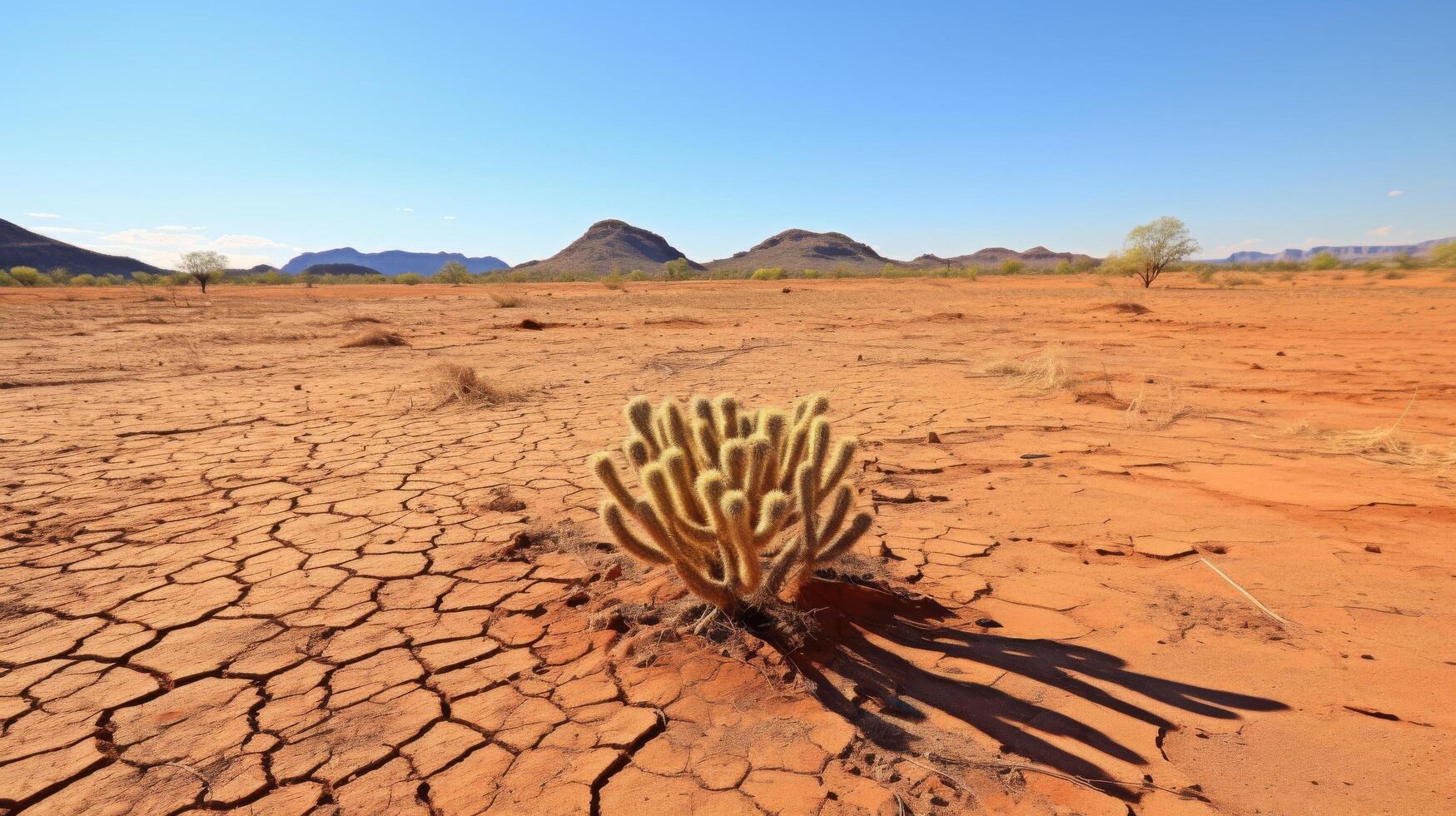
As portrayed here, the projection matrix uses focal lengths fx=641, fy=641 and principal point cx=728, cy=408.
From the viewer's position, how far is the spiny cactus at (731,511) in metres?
1.85

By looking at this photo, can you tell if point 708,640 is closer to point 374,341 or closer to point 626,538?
point 626,538

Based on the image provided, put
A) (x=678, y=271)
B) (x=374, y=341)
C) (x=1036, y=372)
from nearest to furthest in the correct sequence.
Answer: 1. (x=1036, y=372)
2. (x=374, y=341)
3. (x=678, y=271)

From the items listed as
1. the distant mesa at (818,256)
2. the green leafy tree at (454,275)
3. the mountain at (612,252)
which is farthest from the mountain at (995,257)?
the green leafy tree at (454,275)

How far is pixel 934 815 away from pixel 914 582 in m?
1.10

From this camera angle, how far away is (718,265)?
81562 millimetres

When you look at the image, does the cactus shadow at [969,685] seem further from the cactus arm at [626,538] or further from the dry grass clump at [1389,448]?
the dry grass clump at [1389,448]

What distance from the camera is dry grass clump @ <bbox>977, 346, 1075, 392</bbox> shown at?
18.8 feet

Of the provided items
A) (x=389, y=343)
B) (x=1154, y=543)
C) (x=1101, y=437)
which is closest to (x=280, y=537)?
(x=1154, y=543)

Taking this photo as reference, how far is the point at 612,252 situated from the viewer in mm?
73438

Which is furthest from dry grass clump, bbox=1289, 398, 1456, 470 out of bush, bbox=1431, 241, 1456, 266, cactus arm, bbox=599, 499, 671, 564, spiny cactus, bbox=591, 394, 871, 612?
bush, bbox=1431, 241, 1456, 266

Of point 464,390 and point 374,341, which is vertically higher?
point 374,341

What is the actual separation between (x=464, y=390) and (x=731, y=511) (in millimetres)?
4581

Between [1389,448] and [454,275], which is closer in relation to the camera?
[1389,448]

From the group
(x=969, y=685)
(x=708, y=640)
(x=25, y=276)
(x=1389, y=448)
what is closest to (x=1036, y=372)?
(x=1389, y=448)
